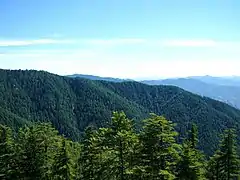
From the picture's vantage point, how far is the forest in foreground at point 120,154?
23.6 metres

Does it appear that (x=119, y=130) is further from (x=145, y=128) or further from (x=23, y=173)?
(x=23, y=173)

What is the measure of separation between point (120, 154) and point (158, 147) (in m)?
2.98

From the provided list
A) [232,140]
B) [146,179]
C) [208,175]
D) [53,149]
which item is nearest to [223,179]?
[208,175]

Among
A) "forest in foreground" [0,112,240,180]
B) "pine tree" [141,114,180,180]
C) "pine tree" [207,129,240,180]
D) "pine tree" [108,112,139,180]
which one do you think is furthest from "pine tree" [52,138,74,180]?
"pine tree" [207,129,240,180]

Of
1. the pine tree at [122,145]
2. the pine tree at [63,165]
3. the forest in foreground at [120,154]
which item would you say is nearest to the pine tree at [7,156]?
the forest in foreground at [120,154]

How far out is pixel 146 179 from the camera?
82.1 ft

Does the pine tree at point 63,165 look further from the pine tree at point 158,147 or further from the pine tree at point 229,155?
the pine tree at point 229,155

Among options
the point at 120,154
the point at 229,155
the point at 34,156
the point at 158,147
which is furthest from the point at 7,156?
the point at 229,155

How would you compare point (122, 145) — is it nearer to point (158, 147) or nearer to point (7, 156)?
point (158, 147)

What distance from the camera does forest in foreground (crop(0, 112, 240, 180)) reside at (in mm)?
23625

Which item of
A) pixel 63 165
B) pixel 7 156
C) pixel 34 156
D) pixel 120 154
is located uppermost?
pixel 120 154

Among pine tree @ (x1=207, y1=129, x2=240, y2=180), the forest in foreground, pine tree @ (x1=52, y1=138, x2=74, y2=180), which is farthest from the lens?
pine tree @ (x1=207, y1=129, x2=240, y2=180)

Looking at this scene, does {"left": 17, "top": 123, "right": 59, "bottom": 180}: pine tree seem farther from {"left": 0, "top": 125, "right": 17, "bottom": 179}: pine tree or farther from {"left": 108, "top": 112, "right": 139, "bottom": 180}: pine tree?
{"left": 108, "top": 112, "right": 139, "bottom": 180}: pine tree

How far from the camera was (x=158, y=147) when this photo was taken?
2361 centimetres
